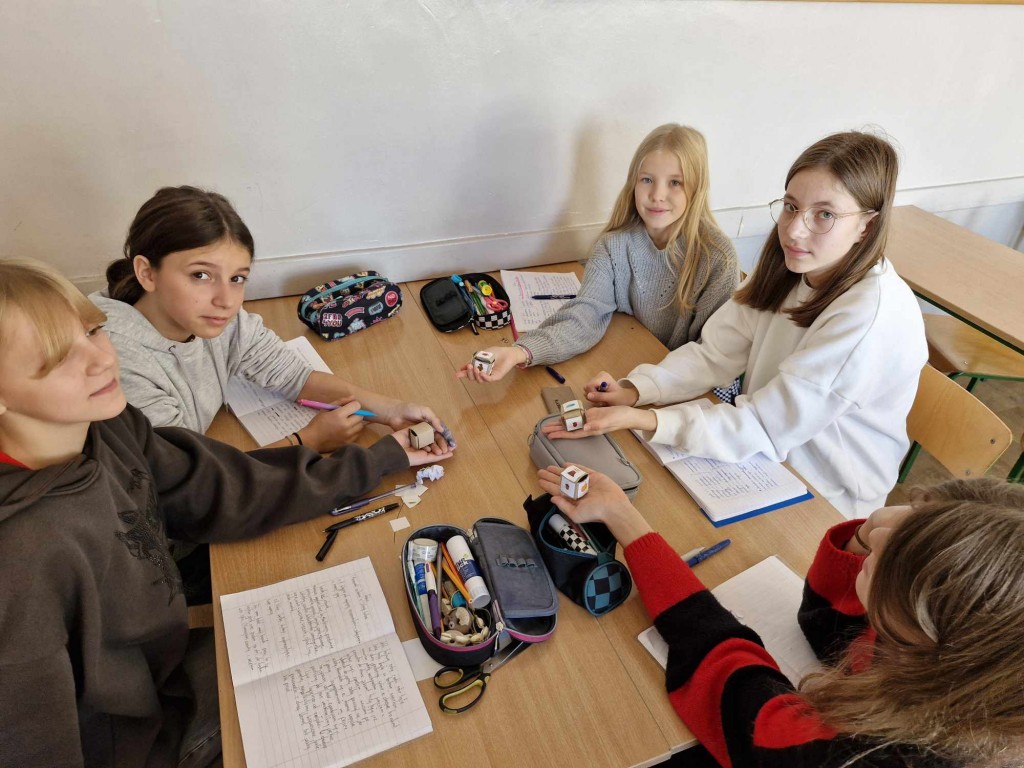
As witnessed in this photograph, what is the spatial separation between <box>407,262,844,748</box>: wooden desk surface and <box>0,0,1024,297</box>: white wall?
0.53m

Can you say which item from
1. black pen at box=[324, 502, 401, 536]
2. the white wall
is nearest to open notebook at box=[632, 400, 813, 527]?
black pen at box=[324, 502, 401, 536]

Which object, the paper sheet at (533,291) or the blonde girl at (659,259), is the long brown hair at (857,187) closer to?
the blonde girl at (659,259)

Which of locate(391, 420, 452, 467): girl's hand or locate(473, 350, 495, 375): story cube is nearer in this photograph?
locate(391, 420, 452, 467): girl's hand

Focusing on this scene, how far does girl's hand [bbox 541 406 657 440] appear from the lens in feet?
4.35

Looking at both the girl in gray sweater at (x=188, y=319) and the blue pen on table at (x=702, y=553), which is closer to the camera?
the blue pen on table at (x=702, y=553)

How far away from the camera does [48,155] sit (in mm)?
1518

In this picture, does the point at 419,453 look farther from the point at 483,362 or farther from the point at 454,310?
the point at 454,310

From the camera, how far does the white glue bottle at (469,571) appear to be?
0.96 meters

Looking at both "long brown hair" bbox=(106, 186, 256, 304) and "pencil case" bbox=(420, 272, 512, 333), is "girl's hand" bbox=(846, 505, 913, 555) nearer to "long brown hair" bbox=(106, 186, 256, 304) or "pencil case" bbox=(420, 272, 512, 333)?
"pencil case" bbox=(420, 272, 512, 333)

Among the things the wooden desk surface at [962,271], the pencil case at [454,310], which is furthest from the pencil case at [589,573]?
the wooden desk surface at [962,271]

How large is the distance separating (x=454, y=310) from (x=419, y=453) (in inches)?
25.5

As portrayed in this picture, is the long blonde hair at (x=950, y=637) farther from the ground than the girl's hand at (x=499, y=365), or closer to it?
farther from the ground

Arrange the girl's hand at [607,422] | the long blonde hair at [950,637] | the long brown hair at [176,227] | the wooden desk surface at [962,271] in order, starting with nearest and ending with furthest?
the long blonde hair at [950,637] < the long brown hair at [176,227] < the girl's hand at [607,422] < the wooden desk surface at [962,271]

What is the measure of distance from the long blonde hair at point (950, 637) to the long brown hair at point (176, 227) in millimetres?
1246
